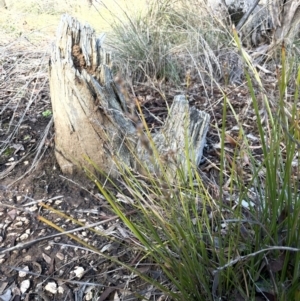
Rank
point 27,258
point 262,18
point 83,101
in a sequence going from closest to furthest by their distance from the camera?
point 27,258
point 83,101
point 262,18

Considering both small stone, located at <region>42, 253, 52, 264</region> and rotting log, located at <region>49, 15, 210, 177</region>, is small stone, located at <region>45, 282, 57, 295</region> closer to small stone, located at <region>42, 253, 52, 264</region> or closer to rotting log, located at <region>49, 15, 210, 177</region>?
small stone, located at <region>42, 253, 52, 264</region>

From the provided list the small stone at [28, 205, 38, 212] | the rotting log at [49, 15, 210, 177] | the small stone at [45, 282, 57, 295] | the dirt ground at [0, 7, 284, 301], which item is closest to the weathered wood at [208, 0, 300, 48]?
the dirt ground at [0, 7, 284, 301]

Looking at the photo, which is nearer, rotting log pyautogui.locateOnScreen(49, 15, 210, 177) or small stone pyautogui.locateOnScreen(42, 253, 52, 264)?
small stone pyautogui.locateOnScreen(42, 253, 52, 264)

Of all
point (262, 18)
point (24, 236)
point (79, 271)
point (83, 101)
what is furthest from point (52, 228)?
point (262, 18)

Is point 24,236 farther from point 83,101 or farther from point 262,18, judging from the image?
point 262,18

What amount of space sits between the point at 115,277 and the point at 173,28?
258cm

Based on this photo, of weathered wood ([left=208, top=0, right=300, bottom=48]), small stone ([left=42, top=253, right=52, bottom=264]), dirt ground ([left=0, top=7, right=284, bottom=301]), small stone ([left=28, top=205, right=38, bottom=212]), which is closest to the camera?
dirt ground ([left=0, top=7, right=284, bottom=301])

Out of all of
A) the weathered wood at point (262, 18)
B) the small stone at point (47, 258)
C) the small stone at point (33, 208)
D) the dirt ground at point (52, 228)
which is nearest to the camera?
the dirt ground at point (52, 228)

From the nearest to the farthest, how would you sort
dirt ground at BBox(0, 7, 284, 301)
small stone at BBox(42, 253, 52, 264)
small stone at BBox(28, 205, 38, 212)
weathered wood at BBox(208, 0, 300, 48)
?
dirt ground at BBox(0, 7, 284, 301) → small stone at BBox(42, 253, 52, 264) → small stone at BBox(28, 205, 38, 212) → weathered wood at BBox(208, 0, 300, 48)

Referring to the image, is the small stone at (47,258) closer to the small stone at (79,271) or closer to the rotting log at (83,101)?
the small stone at (79,271)

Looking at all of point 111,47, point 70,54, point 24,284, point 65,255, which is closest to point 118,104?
point 70,54

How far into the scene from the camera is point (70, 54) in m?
1.78

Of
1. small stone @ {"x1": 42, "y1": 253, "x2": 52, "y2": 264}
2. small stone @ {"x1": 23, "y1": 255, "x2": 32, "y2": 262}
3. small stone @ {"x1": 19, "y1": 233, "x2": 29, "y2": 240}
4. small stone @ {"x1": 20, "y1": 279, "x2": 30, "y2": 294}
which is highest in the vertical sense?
small stone @ {"x1": 19, "y1": 233, "x2": 29, "y2": 240}

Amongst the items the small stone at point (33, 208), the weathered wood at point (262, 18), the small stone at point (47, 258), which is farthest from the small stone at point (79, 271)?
the weathered wood at point (262, 18)
